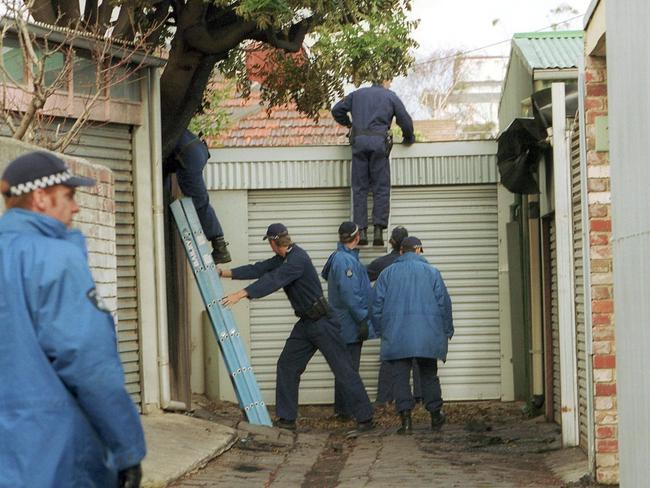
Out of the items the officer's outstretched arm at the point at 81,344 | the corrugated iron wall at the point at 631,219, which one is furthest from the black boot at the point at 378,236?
the officer's outstretched arm at the point at 81,344

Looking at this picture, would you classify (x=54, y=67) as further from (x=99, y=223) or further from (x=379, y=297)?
(x=379, y=297)

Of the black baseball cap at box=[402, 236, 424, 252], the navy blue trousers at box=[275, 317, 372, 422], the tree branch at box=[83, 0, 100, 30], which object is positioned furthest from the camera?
the tree branch at box=[83, 0, 100, 30]

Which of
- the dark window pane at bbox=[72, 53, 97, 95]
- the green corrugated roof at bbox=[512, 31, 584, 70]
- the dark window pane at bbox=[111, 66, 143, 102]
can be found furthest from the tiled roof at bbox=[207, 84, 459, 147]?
the dark window pane at bbox=[72, 53, 97, 95]

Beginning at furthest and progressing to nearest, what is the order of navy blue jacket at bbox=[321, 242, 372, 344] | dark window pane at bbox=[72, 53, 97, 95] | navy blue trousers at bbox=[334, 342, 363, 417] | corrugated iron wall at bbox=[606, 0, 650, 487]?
navy blue trousers at bbox=[334, 342, 363, 417] < navy blue jacket at bbox=[321, 242, 372, 344] < dark window pane at bbox=[72, 53, 97, 95] < corrugated iron wall at bbox=[606, 0, 650, 487]

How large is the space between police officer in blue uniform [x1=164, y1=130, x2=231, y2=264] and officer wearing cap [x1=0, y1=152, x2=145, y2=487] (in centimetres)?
945

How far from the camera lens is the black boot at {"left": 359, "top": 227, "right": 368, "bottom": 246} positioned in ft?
56.4

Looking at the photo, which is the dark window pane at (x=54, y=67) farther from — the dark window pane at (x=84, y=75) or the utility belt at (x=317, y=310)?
the utility belt at (x=317, y=310)

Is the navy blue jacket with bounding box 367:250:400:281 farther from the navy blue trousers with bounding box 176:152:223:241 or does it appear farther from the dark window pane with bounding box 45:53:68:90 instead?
the dark window pane with bounding box 45:53:68:90

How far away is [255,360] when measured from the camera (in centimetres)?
1775

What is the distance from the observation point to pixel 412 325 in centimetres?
1434

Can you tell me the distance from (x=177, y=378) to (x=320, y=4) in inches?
151

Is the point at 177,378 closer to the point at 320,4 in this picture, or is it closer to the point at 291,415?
the point at 291,415

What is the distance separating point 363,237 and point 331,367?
319 centimetres

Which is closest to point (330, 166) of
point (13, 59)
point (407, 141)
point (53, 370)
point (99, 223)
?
point (407, 141)
